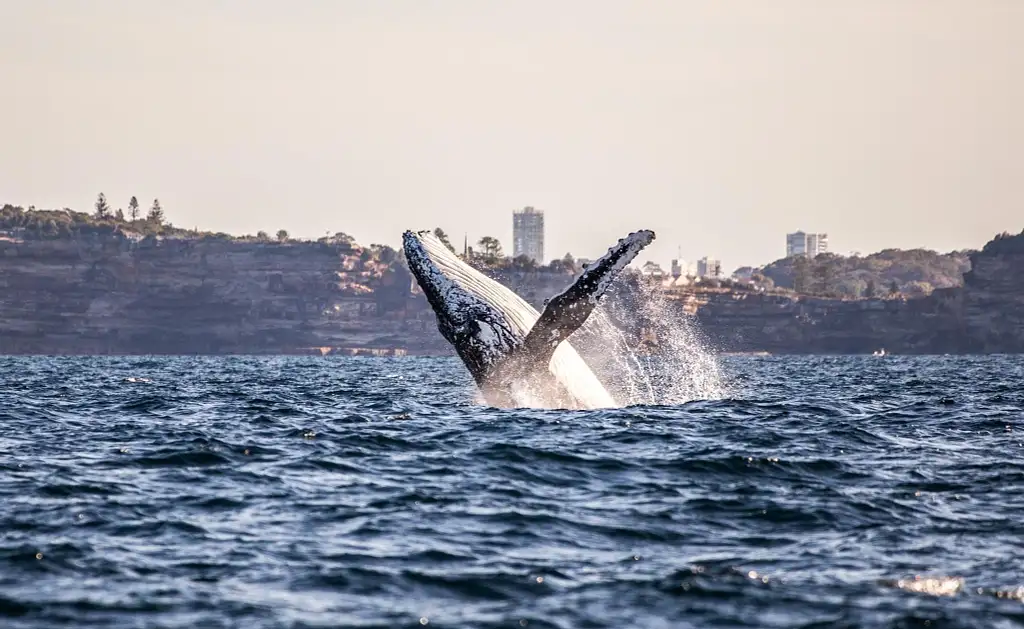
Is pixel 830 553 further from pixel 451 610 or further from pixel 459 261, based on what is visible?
pixel 459 261

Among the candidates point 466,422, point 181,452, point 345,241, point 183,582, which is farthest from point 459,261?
point 345,241

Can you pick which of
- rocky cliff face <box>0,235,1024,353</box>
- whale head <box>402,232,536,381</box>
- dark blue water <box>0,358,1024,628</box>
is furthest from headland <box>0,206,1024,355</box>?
whale head <box>402,232,536,381</box>

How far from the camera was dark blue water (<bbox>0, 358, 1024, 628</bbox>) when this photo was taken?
10.4 m

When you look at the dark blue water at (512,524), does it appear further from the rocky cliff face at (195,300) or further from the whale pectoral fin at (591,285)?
the rocky cliff face at (195,300)

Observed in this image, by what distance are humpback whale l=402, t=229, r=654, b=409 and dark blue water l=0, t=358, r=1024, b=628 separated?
36.2 inches

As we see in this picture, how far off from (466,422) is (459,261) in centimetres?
336

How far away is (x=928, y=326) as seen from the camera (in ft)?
564

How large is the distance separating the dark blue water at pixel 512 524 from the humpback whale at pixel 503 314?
3.02 ft

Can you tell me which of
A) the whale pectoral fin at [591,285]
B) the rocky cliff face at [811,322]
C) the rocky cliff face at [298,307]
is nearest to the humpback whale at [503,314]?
the whale pectoral fin at [591,285]

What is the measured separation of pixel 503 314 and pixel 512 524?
6075 mm

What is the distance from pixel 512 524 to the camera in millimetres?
13414

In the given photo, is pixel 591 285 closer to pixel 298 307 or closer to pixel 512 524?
pixel 512 524

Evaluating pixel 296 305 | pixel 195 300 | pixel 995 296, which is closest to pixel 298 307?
pixel 296 305

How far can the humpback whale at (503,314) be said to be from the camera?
58.2 feet
